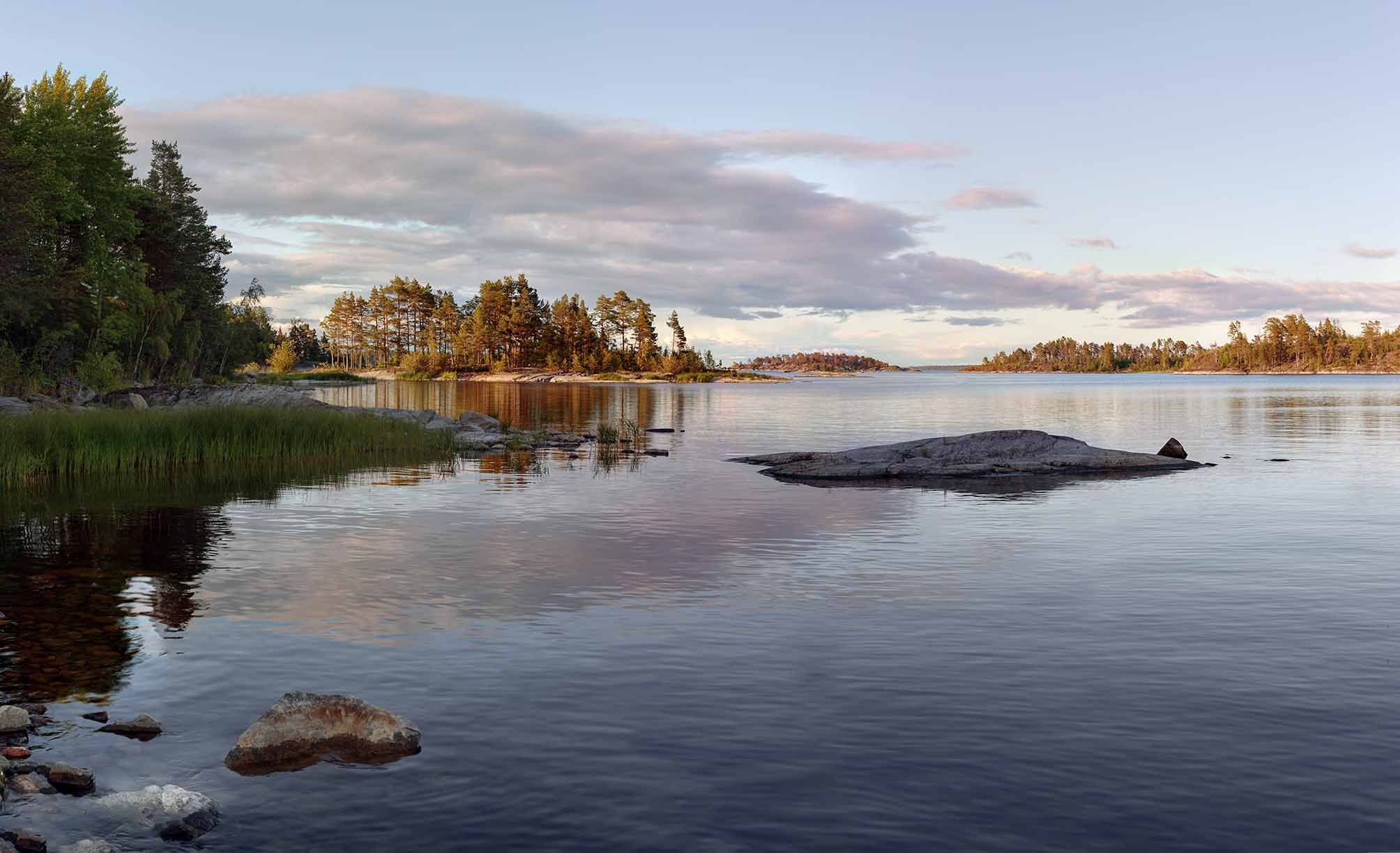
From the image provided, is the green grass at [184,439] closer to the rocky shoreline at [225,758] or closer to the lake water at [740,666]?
the lake water at [740,666]

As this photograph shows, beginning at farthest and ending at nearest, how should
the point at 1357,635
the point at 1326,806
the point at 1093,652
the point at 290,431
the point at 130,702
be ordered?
the point at 290,431, the point at 1357,635, the point at 1093,652, the point at 130,702, the point at 1326,806

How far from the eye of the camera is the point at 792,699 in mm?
10227

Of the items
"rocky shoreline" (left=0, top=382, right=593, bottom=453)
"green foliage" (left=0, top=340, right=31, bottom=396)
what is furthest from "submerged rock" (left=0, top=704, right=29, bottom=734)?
"green foliage" (left=0, top=340, right=31, bottom=396)

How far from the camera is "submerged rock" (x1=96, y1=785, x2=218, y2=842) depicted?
7.23 meters

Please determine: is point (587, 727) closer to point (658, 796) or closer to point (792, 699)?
point (658, 796)

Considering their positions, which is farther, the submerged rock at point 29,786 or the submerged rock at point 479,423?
the submerged rock at point 479,423

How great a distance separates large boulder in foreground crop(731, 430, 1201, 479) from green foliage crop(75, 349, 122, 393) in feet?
185

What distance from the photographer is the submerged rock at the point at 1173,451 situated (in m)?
39.0

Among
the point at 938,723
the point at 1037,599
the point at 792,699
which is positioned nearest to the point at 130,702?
the point at 792,699

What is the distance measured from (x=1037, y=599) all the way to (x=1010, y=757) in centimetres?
705

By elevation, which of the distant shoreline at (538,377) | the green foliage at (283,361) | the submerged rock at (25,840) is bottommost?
the submerged rock at (25,840)

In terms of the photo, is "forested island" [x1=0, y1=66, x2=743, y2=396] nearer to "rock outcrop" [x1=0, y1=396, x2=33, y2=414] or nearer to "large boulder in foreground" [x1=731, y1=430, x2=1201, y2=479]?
"rock outcrop" [x1=0, y1=396, x2=33, y2=414]

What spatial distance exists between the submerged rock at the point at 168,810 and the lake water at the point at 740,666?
15 centimetres

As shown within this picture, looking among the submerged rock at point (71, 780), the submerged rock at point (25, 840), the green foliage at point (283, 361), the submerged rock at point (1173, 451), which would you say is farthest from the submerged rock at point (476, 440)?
the green foliage at point (283, 361)
